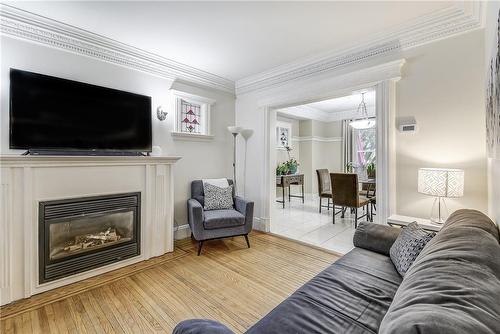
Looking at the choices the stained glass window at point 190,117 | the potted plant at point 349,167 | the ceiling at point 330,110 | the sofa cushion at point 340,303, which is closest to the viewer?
the sofa cushion at point 340,303

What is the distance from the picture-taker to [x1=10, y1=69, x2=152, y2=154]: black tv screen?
7.05 feet

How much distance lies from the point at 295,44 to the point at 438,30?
139 cm

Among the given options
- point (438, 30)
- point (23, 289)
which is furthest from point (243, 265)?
point (438, 30)

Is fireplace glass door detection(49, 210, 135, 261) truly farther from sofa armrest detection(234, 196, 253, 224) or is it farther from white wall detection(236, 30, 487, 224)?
white wall detection(236, 30, 487, 224)

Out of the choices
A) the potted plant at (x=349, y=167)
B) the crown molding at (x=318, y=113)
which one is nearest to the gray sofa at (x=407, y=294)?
→ the crown molding at (x=318, y=113)

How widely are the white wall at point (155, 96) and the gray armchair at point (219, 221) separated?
2.03ft

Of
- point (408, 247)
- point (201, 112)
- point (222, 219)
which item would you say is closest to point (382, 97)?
point (408, 247)

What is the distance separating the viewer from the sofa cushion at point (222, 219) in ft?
9.53

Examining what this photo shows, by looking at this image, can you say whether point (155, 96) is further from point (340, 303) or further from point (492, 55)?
point (492, 55)

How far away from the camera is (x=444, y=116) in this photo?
7.50 ft

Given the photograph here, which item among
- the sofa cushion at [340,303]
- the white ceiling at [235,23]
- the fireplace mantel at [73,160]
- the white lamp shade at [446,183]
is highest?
the white ceiling at [235,23]

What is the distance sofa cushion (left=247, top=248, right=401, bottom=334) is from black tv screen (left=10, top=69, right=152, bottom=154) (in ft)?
8.15

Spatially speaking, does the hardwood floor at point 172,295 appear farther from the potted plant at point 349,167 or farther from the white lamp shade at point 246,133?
the potted plant at point 349,167

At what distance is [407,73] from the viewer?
249cm
